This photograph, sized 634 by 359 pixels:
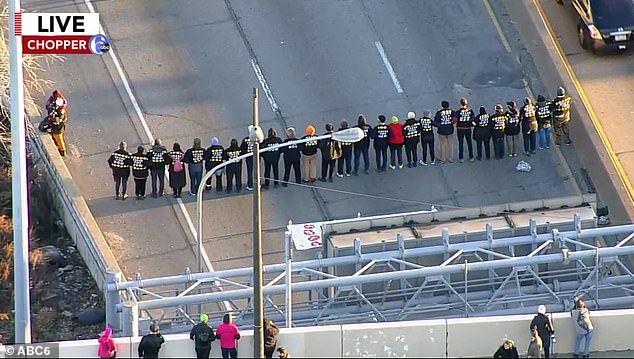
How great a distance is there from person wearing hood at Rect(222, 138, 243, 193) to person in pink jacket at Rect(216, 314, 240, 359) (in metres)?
7.76

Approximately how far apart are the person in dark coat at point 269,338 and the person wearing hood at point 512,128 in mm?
10943

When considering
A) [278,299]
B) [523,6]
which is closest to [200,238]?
[278,299]

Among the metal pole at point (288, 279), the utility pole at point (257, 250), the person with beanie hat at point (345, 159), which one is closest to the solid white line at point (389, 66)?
the person with beanie hat at point (345, 159)

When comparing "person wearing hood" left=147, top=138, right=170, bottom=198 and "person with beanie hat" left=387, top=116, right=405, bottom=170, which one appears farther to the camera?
"person with beanie hat" left=387, top=116, right=405, bottom=170

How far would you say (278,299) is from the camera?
39.3 meters

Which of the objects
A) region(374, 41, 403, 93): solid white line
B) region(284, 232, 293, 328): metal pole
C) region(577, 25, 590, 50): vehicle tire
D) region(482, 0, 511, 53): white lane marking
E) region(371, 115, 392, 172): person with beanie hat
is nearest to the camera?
region(284, 232, 293, 328): metal pole

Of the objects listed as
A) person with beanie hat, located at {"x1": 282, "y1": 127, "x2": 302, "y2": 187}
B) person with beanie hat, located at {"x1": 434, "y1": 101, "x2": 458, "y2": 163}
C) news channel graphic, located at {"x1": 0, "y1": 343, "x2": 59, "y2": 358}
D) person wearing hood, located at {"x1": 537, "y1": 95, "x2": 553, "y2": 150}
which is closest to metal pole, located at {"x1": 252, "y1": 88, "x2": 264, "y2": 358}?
news channel graphic, located at {"x1": 0, "y1": 343, "x2": 59, "y2": 358}

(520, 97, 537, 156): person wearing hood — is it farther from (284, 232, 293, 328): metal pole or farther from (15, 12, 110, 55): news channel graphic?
(15, 12, 110, 55): news channel graphic

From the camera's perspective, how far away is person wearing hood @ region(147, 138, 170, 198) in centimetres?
4094

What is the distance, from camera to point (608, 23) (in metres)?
45.4

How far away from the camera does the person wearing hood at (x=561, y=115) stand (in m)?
42.9

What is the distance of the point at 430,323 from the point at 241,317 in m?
3.94

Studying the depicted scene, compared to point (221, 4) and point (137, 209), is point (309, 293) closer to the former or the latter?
point (137, 209)

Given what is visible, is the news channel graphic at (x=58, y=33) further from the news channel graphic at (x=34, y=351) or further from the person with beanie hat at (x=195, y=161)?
the person with beanie hat at (x=195, y=161)
